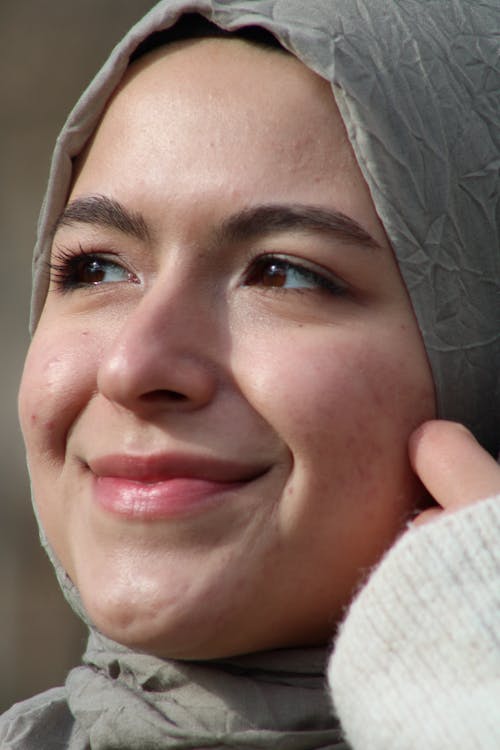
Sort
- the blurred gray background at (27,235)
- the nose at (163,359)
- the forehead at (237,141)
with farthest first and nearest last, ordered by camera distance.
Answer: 1. the blurred gray background at (27,235)
2. the forehead at (237,141)
3. the nose at (163,359)

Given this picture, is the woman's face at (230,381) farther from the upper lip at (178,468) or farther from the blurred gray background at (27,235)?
the blurred gray background at (27,235)

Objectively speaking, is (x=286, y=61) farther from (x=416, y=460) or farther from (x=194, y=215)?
(x=416, y=460)

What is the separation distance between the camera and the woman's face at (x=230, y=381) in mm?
1984

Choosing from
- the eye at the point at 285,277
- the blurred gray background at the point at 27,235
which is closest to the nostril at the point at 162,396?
the eye at the point at 285,277

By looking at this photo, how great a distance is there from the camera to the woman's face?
6.51 ft

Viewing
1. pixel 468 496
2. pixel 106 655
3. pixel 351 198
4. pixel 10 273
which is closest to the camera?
pixel 468 496

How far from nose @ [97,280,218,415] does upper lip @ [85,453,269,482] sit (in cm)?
7

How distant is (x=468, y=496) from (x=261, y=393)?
1.06 ft

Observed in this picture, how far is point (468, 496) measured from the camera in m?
1.96

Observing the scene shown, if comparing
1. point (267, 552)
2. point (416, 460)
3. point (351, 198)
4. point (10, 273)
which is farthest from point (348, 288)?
point (10, 273)

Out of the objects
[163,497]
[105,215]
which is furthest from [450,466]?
[105,215]

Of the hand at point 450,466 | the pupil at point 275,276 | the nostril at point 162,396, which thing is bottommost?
the hand at point 450,466

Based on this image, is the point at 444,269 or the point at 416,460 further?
the point at 444,269

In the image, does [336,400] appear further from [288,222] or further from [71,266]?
[71,266]
